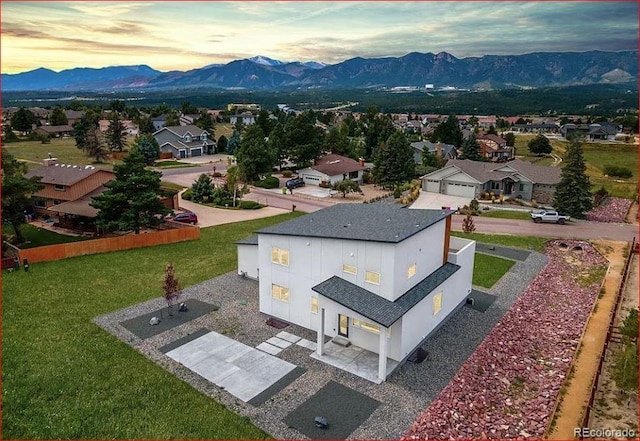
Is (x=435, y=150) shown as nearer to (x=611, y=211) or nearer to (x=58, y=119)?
(x=611, y=211)

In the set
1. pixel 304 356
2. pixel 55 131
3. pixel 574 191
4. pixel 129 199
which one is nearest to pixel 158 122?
pixel 55 131

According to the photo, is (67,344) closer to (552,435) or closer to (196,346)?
(196,346)

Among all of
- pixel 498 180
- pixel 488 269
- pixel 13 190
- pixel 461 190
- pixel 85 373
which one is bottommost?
pixel 488 269

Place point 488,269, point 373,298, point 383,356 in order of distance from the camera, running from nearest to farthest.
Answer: point 383,356, point 373,298, point 488,269

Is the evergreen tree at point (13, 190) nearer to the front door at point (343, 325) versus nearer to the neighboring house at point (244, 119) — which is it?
the front door at point (343, 325)

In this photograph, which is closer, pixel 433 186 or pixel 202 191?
pixel 202 191

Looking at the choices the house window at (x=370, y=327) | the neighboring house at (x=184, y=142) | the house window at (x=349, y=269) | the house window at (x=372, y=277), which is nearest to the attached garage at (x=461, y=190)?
the house window at (x=349, y=269)

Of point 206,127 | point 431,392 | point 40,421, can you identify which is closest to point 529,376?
point 431,392
